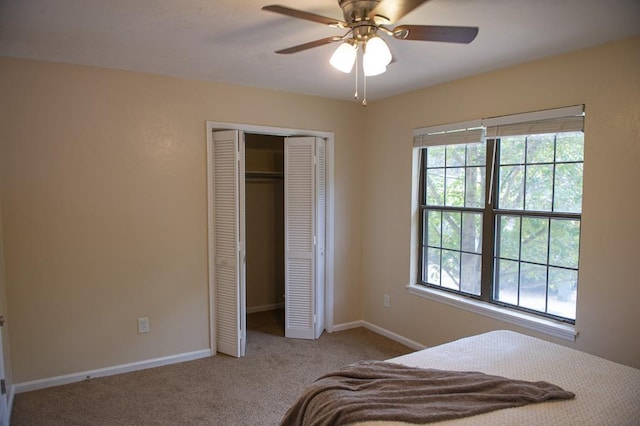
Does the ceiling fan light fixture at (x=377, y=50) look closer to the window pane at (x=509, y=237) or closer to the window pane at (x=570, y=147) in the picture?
the window pane at (x=570, y=147)

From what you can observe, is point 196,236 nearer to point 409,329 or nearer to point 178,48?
point 178,48

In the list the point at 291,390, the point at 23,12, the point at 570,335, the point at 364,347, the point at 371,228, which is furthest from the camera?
the point at 371,228

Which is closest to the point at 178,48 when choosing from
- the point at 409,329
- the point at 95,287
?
the point at 95,287

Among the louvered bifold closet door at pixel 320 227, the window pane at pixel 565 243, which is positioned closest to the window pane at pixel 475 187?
the window pane at pixel 565 243

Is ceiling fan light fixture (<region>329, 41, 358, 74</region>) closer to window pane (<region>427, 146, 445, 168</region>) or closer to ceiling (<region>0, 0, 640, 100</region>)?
ceiling (<region>0, 0, 640, 100</region>)

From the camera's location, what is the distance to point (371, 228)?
4.43m

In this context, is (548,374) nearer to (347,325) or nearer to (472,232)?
(472,232)

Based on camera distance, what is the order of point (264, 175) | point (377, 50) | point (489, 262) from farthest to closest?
point (264, 175), point (489, 262), point (377, 50)

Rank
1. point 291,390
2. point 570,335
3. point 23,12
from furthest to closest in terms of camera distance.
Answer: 1. point 291,390
2. point 570,335
3. point 23,12

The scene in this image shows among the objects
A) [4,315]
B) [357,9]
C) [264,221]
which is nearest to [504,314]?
[357,9]

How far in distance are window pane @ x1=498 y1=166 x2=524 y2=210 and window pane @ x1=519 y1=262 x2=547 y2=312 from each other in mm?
473

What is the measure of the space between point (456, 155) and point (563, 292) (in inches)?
55.6

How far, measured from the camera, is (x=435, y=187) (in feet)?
12.5

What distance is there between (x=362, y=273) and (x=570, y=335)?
7.30 ft
